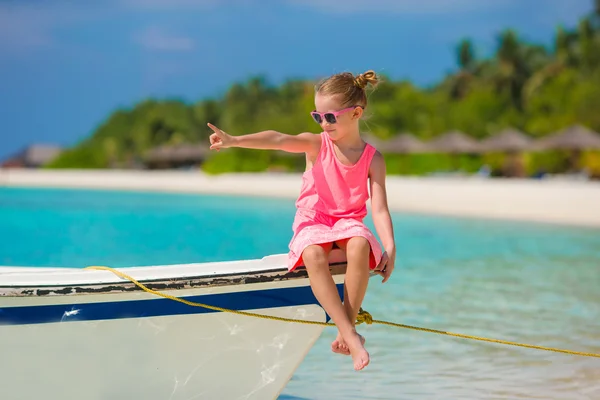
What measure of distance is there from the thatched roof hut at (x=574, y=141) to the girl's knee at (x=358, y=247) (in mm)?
29211

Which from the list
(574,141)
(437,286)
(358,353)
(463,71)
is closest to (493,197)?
(574,141)

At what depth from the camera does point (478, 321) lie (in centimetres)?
791

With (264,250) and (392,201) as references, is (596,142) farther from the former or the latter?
(264,250)

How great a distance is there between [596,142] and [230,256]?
20.7 metres

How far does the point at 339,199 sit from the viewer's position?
11.7 feet

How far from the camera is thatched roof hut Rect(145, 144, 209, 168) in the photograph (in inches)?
2502

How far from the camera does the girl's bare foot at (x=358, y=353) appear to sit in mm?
3326

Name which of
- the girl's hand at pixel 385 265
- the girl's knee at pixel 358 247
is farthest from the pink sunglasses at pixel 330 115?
the girl's hand at pixel 385 265

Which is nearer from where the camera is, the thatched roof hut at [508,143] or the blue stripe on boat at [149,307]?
the blue stripe on boat at [149,307]

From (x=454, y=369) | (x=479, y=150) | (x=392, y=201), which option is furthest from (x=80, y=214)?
(x=454, y=369)

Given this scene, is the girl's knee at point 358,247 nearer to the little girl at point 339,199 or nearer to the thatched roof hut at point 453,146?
the little girl at point 339,199

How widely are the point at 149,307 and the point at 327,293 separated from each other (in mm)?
713

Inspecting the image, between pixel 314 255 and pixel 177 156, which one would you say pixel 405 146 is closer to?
pixel 177 156

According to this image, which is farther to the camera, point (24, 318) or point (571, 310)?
point (571, 310)
